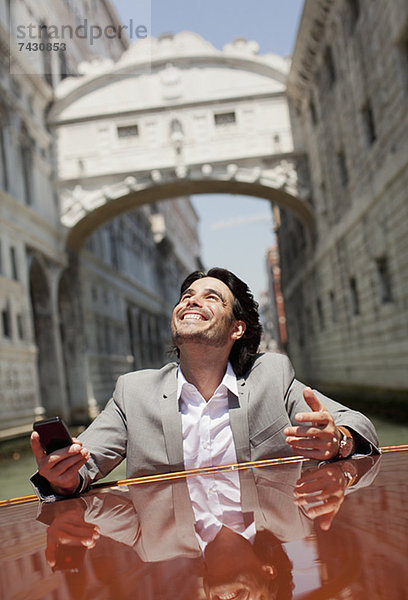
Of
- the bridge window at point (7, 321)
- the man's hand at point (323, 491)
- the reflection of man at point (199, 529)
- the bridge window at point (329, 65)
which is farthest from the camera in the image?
the bridge window at point (329, 65)

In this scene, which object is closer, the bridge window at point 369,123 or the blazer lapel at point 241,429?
the blazer lapel at point 241,429

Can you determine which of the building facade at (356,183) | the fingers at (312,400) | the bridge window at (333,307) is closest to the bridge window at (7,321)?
the building facade at (356,183)

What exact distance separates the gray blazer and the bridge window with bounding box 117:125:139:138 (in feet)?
45.8

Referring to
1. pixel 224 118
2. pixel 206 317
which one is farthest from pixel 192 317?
pixel 224 118

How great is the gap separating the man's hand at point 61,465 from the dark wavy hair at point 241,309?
824mm

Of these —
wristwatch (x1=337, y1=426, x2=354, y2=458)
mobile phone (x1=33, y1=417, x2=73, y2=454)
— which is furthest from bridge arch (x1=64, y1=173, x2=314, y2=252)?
mobile phone (x1=33, y1=417, x2=73, y2=454)

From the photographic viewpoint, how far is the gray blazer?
1.94 m

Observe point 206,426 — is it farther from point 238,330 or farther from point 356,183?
point 356,183

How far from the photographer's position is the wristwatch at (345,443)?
1.71 m

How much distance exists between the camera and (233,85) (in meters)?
15.0

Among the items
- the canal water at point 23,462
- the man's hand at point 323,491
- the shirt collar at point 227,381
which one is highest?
the shirt collar at point 227,381

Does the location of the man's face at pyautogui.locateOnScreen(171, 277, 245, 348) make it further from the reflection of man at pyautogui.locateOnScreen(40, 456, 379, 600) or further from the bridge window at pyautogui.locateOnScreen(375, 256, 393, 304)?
the bridge window at pyautogui.locateOnScreen(375, 256, 393, 304)

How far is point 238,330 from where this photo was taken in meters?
2.34

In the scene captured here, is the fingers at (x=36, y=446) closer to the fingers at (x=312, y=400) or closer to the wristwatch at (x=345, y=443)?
the fingers at (x=312, y=400)
